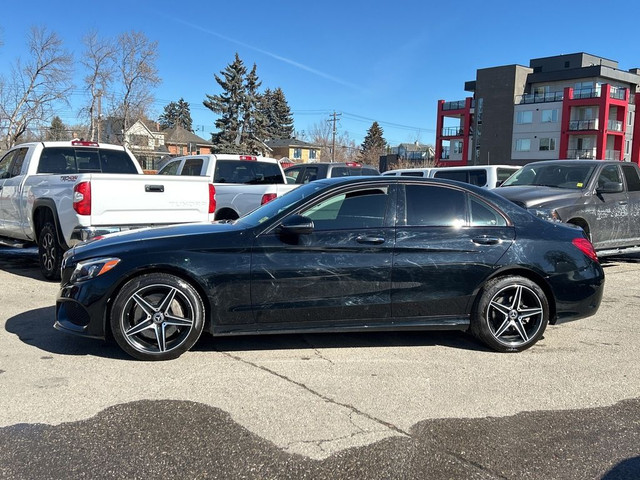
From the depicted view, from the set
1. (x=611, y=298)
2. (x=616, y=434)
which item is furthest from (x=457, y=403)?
(x=611, y=298)

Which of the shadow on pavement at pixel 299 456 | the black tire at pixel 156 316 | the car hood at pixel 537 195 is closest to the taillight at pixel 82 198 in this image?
the black tire at pixel 156 316

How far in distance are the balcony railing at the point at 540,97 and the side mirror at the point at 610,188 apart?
180 ft

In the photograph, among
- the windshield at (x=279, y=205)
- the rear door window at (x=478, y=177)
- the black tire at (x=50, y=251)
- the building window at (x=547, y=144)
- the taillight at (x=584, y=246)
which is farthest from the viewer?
the building window at (x=547, y=144)

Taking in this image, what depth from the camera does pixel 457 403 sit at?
393cm

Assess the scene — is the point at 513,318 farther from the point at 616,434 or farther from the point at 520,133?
the point at 520,133

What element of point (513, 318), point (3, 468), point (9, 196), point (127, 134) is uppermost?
point (127, 134)

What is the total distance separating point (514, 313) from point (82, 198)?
209 inches

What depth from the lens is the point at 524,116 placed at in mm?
61719

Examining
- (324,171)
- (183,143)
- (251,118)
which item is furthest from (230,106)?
(324,171)

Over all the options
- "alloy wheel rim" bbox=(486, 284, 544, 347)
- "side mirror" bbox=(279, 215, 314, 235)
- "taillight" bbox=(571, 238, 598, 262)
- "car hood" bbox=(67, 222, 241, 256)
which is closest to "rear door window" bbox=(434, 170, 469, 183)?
"taillight" bbox=(571, 238, 598, 262)

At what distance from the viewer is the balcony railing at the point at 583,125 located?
181 feet

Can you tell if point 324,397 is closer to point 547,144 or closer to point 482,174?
point 482,174

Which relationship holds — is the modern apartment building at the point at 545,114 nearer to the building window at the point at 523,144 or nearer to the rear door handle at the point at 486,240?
the building window at the point at 523,144

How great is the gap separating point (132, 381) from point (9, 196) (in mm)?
6116
